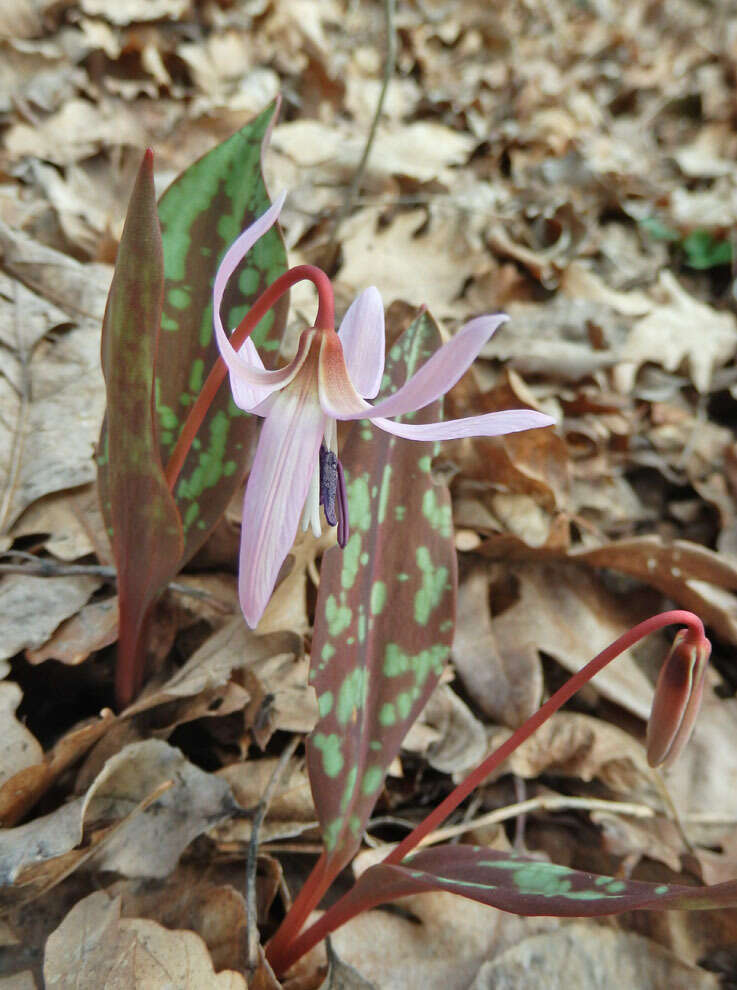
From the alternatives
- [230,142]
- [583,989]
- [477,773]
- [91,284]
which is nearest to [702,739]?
[583,989]

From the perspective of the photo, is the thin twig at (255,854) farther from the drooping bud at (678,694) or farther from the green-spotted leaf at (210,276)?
the drooping bud at (678,694)

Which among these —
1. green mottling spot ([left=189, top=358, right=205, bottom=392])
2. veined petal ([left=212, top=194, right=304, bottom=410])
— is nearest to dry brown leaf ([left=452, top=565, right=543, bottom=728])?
green mottling spot ([left=189, top=358, right=205, bottom=392])

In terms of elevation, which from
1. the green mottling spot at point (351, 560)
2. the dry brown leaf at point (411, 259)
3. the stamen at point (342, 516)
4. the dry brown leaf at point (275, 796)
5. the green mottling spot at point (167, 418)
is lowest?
the dry brown leaf at point (275, 796)

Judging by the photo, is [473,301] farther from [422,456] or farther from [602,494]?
[422,456]

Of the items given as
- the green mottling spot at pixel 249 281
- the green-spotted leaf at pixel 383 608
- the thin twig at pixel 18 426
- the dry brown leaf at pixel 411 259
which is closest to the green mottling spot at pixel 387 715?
the green-spotted leaf at pixel 383 608

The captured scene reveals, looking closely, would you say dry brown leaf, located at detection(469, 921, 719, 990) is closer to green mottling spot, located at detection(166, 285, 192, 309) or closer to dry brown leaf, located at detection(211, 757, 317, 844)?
dry brown leaf, located at detection(211, 757, 317, 844)

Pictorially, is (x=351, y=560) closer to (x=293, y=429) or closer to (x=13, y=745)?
(x=293, y=429)

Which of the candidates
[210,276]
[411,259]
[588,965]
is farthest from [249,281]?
[411,259]
